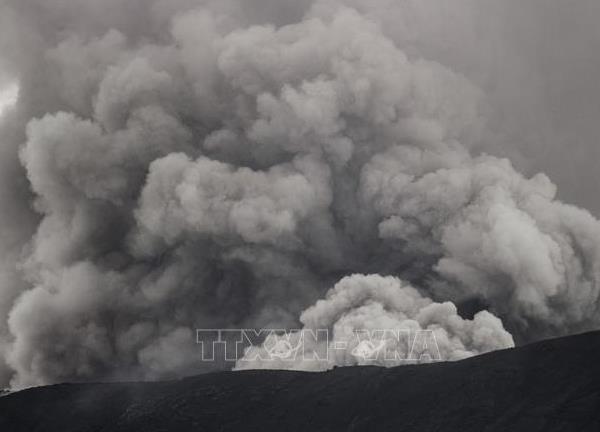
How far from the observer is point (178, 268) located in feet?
214

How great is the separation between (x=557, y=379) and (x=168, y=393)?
20721 mm

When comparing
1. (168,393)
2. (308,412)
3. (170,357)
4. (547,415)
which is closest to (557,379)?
(547,415)

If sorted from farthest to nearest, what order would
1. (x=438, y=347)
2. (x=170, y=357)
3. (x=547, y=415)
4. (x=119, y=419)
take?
(x=170, y=357) → (x=438, y=347) → (x=119, y=419) → (x=547, y=415)

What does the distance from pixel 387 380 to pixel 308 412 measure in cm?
429

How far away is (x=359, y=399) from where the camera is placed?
157 ft

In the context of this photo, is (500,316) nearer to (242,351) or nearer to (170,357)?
(242,351)

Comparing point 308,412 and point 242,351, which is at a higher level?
point 242,351

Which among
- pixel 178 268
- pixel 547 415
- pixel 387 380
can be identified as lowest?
pixel 547 415

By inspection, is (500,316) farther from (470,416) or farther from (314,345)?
(470,416)

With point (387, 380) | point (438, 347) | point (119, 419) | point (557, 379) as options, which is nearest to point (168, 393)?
point (119, 419)

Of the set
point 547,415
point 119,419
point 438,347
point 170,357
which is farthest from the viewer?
point 170,357

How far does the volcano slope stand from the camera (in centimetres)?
4247

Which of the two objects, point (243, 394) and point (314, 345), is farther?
point (314, 345)

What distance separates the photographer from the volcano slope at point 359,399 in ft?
139
